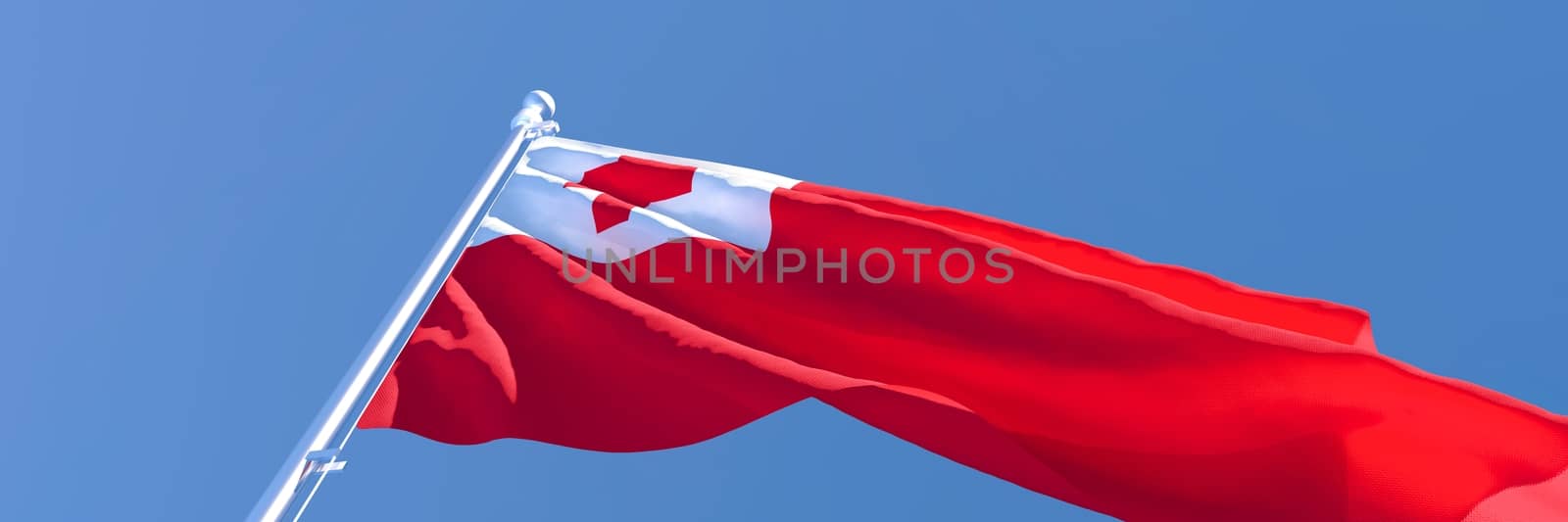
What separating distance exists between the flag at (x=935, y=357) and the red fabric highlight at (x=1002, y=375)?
0.4 inches

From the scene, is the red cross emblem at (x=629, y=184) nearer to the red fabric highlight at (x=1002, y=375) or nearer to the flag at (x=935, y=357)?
the flag at (x=935, y=357)

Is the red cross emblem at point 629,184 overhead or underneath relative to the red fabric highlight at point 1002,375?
overhead

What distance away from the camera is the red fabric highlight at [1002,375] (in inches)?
206

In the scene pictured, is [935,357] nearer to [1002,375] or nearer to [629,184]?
[1002,375]

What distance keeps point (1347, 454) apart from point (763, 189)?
3278 millimetres

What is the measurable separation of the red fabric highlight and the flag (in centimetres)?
1

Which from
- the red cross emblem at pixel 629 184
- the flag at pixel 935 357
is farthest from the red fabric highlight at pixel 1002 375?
the red cross emblem at pixel 629 184

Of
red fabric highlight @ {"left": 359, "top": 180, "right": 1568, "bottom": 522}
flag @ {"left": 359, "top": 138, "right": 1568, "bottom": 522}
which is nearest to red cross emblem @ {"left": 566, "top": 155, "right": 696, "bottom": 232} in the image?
flag @ {"left": 359, "top": 138, "right": 1568, "bottom": 522}

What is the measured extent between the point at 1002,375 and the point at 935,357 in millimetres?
359

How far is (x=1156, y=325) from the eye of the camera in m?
5.88

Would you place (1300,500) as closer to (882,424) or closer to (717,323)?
(882,424)

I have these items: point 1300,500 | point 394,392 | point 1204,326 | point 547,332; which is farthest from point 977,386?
point 394,392

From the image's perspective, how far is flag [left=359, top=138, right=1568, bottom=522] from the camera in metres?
5.25

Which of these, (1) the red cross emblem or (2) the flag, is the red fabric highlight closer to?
(2) the flag
